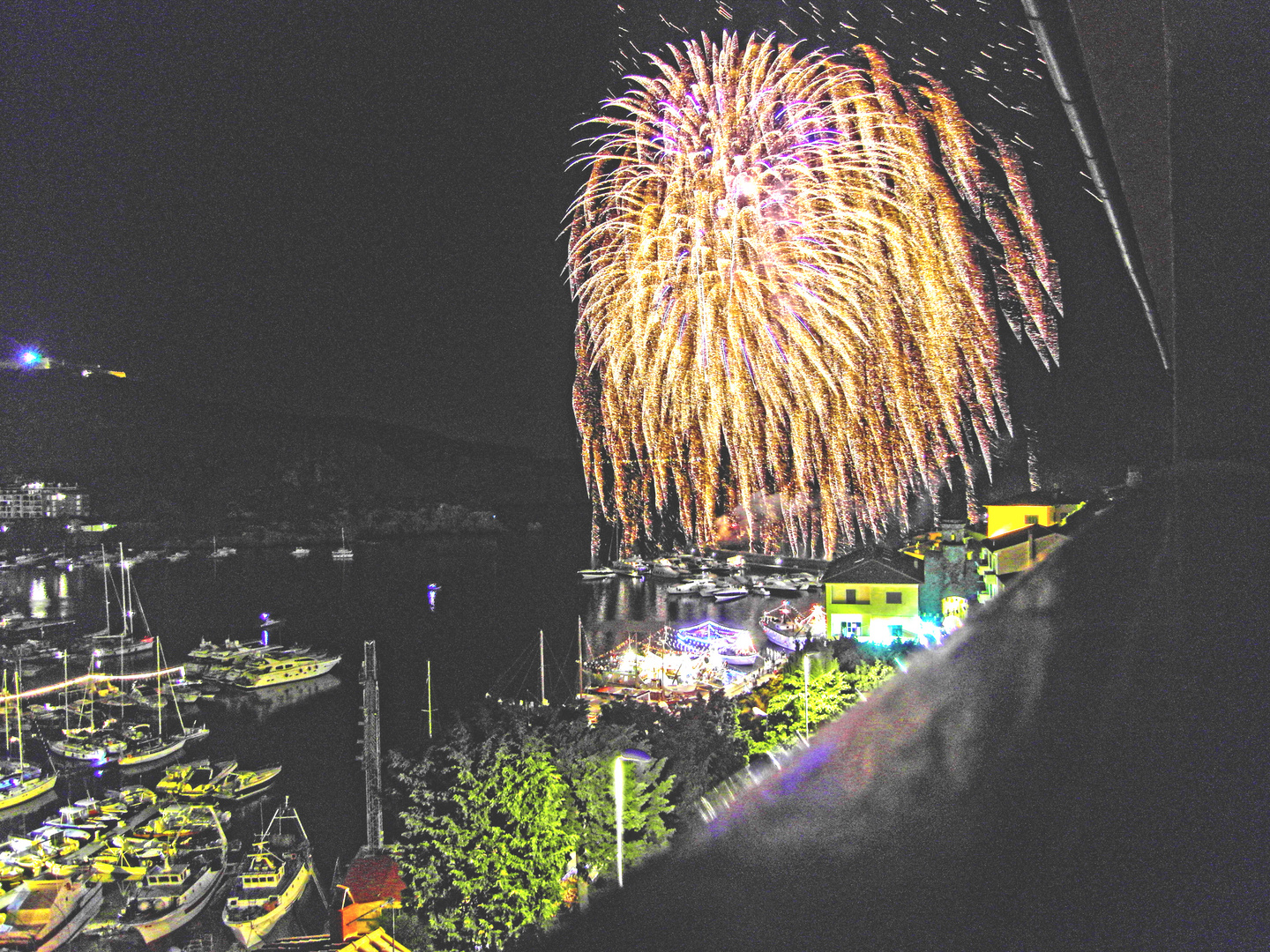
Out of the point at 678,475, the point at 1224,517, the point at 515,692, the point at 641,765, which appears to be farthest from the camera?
the point at 515,692

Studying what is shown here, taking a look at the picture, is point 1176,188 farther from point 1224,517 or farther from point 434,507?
point 434,507

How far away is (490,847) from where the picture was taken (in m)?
4.31

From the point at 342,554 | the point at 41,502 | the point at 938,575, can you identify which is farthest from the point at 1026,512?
the point at 41,502

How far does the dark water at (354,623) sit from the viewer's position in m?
13.0

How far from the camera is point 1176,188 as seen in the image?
998 millimetres

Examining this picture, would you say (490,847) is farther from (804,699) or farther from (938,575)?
(938,575)

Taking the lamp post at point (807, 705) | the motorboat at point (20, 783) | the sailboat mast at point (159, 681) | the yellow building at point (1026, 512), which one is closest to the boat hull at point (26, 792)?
the motorboat at point (20, 783)

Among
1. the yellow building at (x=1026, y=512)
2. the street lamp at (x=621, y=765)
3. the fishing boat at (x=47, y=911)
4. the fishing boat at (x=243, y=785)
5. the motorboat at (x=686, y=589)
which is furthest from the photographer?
the motorboat at (x=686, y=589)

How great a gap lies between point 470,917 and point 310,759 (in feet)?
32.2

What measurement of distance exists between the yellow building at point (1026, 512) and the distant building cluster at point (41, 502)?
55225 mm

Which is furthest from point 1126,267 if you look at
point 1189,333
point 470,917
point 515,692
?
point 515,692

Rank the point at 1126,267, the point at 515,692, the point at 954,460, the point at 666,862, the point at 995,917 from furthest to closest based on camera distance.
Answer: the point at 515,692 → the point at 954,460 → the point at 1126,267 → the point at 666,862 → the point at 995,917

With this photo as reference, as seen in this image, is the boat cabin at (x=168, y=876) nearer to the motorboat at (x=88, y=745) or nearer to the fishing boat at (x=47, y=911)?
the fishing boat at (x=47, y=911)

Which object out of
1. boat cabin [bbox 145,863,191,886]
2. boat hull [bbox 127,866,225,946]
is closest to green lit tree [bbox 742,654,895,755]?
boat hull [bbox 127,866,225,946]
